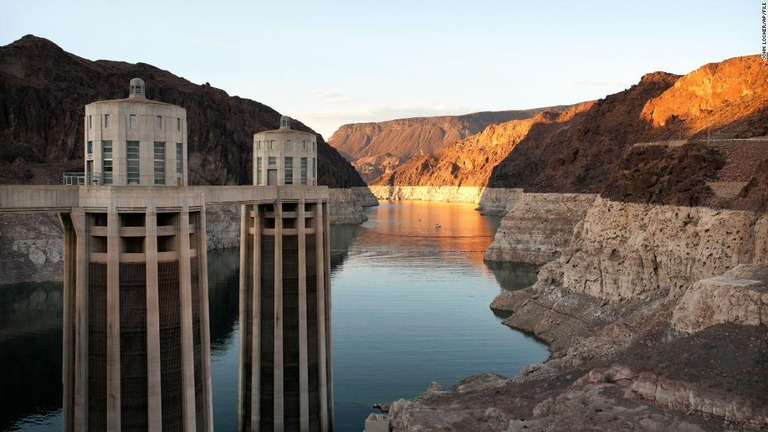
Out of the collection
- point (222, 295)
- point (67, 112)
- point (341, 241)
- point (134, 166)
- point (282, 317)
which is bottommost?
point (222, 295)

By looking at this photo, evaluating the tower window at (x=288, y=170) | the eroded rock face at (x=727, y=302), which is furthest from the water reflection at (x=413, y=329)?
the eroded rock face at (x=727, y=302)

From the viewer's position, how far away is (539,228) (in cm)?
10556

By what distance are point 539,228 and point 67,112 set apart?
89.1 m

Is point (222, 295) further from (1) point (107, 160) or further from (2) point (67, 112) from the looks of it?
(2) point (67, 112)

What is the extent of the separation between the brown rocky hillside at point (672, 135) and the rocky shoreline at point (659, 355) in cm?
415

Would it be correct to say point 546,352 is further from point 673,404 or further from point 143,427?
point 143,427

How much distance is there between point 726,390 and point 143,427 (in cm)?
2025

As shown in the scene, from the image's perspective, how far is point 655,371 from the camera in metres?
27.1

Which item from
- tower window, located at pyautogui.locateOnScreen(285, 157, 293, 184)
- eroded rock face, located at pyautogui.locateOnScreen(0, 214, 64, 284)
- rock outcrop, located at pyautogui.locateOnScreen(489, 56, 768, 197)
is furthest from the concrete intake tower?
eroded rock face, located at pyautogui.locateOnScreen(0, 214, 64, 284)

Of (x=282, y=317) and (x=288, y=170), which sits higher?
(x=288, y=170)

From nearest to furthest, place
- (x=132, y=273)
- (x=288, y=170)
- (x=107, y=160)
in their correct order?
(x=132, y=273) < (x=107, y=160) < (x=288, y=170)

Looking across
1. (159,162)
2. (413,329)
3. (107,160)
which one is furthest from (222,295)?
(107,160)

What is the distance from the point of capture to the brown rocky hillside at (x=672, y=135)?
5641 centimetres

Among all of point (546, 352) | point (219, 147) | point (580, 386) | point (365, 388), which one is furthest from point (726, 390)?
point (219, 147)
